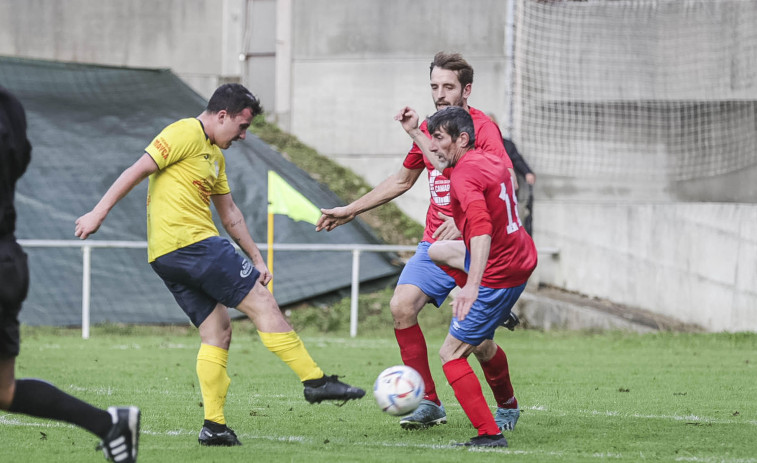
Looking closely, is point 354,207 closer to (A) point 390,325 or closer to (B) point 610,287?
(A) point 390,325

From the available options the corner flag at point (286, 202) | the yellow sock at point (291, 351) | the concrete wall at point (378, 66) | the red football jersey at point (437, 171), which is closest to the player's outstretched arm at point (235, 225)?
the yellow sock at point (291, 351)

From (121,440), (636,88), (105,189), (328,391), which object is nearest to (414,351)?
(328,391)

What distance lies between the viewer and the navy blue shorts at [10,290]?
4.23m

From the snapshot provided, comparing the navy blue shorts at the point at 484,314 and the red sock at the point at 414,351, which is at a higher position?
the navy blue shorts at the point at 484,314

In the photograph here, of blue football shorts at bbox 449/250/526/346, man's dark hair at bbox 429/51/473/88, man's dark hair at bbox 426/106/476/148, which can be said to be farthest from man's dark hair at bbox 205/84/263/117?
blue football shorts at bbox 449/250/526/346

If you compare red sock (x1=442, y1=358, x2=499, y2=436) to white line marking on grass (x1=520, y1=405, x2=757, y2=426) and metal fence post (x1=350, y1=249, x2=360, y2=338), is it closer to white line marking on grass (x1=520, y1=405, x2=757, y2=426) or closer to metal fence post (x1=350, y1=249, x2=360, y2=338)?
white line marking on grass (x1=520, y1=405, x2=757, y2=426)

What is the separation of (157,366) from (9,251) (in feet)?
18.8

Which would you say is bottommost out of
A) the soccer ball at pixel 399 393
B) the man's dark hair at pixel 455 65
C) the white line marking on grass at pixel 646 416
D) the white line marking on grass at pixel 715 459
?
the white line marking on grass at pixel 646 416

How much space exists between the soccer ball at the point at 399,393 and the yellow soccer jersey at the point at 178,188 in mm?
1244

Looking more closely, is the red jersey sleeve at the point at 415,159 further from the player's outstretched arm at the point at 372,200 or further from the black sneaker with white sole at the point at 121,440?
the black sneaker with white sole at the point at 121,440

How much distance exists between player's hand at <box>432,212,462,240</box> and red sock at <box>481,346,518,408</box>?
2.36 ft

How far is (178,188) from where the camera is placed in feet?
18.4

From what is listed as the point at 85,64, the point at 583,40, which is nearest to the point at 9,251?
the point at 583,40

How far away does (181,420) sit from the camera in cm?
657
